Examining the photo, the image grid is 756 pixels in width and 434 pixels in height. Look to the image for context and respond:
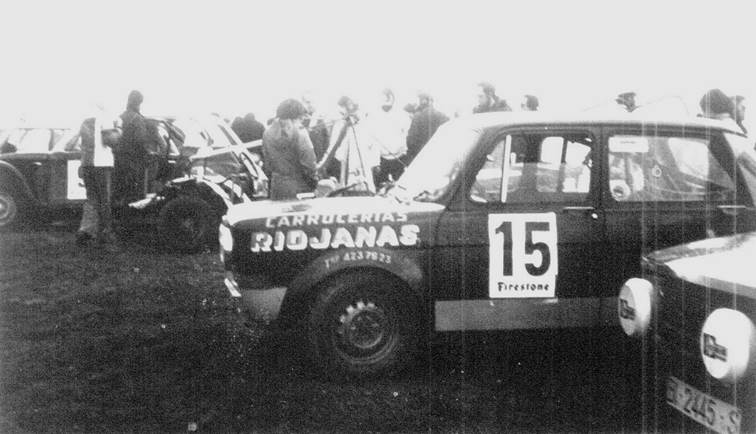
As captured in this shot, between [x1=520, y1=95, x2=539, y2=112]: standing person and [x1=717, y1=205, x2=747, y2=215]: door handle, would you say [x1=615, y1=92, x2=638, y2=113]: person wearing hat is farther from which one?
[x1=717, y1=205, x2=747, y2=215]: door handle

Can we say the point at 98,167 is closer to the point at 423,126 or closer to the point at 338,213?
the point at 423,126

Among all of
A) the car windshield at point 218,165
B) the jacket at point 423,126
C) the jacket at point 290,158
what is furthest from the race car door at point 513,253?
the car windshield at point 218,165

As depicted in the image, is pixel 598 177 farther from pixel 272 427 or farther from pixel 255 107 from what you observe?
pixel 255 107

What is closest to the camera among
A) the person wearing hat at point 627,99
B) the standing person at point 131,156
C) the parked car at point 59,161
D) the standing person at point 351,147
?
the person wearing hat at point 627,99

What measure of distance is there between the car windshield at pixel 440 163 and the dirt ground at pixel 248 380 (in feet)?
2.86

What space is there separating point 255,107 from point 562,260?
10.6 m

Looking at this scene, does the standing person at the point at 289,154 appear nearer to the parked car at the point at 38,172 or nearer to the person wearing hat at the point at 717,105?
the person wearing hat at the point at 717,105

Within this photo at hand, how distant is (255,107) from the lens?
1562cm

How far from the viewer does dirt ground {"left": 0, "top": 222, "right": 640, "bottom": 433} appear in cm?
495

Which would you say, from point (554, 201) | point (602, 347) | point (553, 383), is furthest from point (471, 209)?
point (602, 347)

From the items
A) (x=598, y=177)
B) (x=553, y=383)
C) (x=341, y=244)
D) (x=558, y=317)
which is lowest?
(x=553, y=383)

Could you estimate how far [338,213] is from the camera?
18.4ft

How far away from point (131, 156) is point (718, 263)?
890 centimetres

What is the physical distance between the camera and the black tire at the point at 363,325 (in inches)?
217
